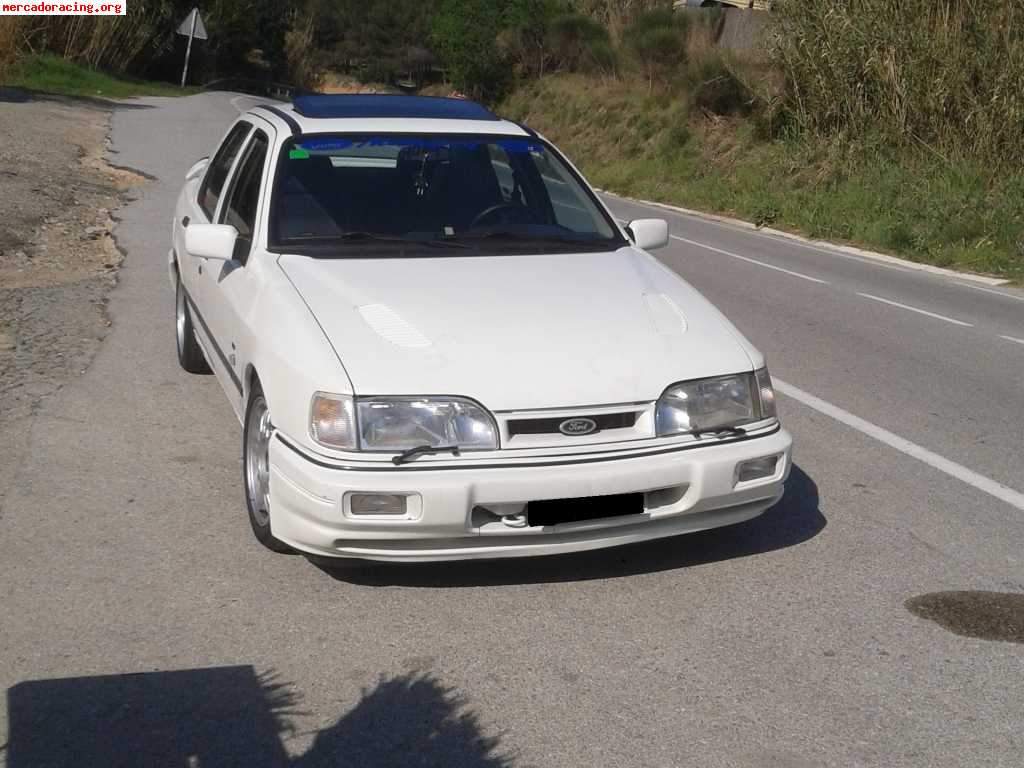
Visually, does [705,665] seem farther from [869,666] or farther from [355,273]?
[355,273]

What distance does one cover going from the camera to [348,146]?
618cm

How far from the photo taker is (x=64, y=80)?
40656 mm

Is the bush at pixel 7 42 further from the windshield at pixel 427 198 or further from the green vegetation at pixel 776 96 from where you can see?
the windshield at pixel 427 198

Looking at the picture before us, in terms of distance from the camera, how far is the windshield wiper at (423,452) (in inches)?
173

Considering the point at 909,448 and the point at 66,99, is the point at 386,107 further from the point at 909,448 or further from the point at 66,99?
the point at 66,99

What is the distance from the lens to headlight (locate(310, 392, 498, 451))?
4.42m

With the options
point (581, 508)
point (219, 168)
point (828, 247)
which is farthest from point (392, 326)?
point (828, 247)

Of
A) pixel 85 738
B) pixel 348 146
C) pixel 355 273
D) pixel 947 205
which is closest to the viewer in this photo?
pixel 85 738

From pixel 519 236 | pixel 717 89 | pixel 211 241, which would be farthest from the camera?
pixel 717 89

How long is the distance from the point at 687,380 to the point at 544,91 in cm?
3756

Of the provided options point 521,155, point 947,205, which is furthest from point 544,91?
point 521,155

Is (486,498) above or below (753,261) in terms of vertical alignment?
above

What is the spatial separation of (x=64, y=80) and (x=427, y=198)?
37974 millimetres

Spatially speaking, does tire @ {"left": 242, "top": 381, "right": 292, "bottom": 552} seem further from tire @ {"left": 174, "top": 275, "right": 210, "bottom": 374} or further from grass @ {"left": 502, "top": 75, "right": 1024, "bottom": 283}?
grass @ {"left": 502, "top": 75, "right": 1024, "bottom": 283}
